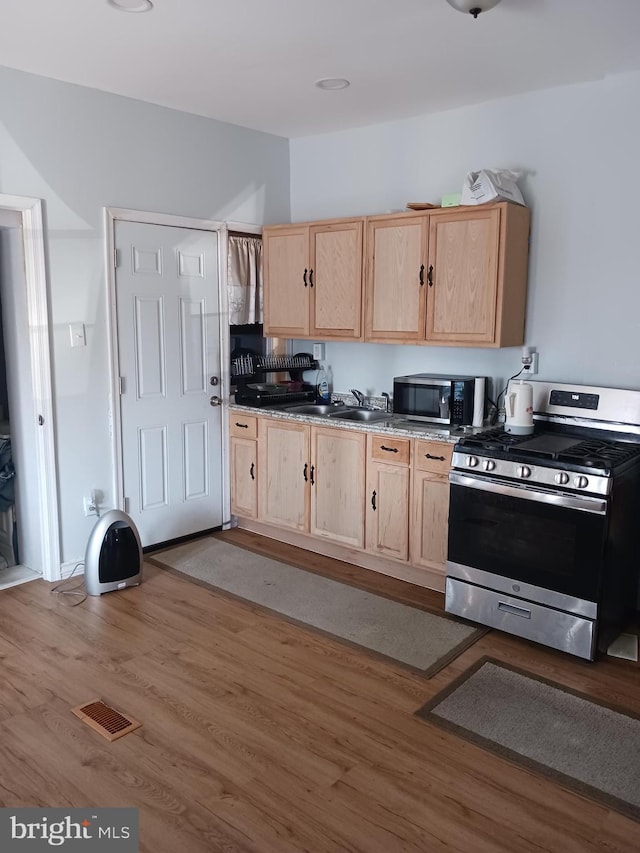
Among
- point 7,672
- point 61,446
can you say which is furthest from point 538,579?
point 61,446

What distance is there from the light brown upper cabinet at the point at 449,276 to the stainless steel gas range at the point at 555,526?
1.99 feet

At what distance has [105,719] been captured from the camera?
265cm

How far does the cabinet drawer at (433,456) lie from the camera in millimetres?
3689

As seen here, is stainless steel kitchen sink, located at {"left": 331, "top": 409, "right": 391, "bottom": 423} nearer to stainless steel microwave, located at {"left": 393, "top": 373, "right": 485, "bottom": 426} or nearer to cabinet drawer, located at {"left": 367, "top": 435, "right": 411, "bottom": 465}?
stainless steel microwave, located at {"left": 393, "top": 373, "right": 485, "bottom": 426}

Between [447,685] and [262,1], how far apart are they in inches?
111

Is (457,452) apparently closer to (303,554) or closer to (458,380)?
(458,380)

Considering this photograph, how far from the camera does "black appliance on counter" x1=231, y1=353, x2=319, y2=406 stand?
470cm

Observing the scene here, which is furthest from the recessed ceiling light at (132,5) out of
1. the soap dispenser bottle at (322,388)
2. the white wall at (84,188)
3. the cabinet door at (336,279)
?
the soap dispenser bottle at (322,388)

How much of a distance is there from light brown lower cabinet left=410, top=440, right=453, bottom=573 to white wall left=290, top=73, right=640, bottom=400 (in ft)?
2.33

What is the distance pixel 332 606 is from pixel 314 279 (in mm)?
2054

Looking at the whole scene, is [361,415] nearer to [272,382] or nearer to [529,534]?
[272,382]

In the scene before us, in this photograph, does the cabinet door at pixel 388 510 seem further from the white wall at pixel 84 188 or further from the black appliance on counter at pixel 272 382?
the white wall at pixel 84 188

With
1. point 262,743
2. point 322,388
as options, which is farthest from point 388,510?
point 262,743

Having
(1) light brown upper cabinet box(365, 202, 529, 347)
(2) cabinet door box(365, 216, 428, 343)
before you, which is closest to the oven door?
(1) light brown upper cabinet box(365, 202, 529, 347)
